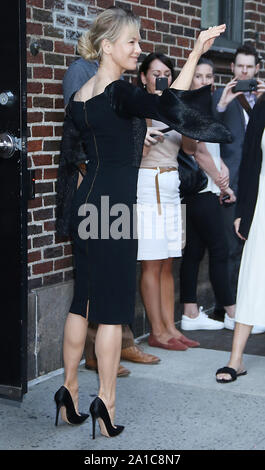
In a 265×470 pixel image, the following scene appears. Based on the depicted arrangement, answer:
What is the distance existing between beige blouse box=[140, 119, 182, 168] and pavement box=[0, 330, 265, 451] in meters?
1.35

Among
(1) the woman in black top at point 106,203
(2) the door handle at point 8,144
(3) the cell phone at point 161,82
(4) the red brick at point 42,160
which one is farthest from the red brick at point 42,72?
(2) the door handle at point 8,144

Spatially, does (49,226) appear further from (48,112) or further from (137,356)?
(137,356)

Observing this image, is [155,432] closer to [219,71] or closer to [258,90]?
[258,90]

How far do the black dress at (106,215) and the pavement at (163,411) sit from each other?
63cm

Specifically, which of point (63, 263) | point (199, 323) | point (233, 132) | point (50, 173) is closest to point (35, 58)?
point (50, 173)

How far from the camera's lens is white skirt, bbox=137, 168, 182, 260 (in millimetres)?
5680

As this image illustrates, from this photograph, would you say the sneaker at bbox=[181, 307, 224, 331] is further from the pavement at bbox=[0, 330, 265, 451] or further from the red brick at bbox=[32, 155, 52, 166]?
the red brick at bbox=[32, 155, 52, 166]

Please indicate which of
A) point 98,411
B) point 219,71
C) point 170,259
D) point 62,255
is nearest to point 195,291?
point 170,259

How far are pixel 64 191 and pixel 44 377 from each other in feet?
4.13

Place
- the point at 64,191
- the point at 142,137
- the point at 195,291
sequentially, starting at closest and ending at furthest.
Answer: the point at 142,137, the point at 64,191, the point at 195,291

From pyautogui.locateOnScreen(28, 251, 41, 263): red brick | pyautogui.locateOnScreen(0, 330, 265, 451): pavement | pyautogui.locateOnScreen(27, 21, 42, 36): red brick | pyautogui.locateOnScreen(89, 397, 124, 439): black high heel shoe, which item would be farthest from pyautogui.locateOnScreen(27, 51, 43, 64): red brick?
pyautogui.locateOnScreen(89, 397, 124, 439): black high heel shoe

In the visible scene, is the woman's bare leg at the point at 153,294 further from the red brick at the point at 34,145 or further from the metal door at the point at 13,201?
the metal door at the point at 13,201

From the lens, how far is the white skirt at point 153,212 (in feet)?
18.6

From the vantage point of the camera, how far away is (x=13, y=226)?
164 inches
